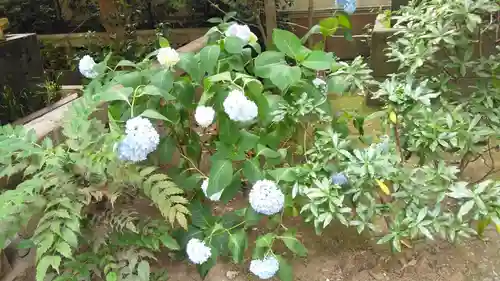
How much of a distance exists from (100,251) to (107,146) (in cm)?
41

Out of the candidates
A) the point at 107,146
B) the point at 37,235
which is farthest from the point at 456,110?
the point at 37,235

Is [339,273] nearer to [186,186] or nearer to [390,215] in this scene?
[390,215]

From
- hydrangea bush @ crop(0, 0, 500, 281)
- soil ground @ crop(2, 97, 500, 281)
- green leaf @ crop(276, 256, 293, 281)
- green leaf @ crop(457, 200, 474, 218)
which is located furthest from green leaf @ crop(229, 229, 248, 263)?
green leaf @ crop(457, 200, 474, 218)

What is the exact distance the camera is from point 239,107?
159cm

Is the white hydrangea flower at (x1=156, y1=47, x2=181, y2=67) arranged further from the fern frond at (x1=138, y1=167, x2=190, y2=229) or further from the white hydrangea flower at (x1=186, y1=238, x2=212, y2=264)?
the white hydrangea flower at (x1=186, y1=238, x2=212, y2=264)

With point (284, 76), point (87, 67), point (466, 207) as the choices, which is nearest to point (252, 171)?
point (284, 76)

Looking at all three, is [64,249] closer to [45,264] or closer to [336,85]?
[45,264]

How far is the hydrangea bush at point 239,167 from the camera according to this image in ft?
5.26

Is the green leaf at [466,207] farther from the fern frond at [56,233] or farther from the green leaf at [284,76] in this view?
the fern frond at [56,233]

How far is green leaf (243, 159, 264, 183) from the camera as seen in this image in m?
1.73

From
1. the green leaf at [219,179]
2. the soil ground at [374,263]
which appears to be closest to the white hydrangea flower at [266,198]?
the green leaf at [219,179]

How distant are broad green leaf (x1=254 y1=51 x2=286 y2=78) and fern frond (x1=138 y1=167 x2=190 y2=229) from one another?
56 centimetres

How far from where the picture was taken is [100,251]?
174 centimetres

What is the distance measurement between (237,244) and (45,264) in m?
0.66
